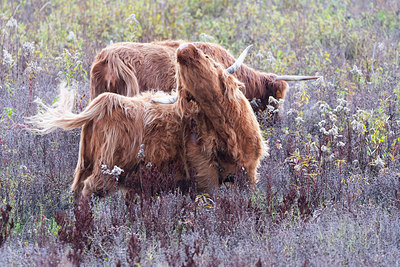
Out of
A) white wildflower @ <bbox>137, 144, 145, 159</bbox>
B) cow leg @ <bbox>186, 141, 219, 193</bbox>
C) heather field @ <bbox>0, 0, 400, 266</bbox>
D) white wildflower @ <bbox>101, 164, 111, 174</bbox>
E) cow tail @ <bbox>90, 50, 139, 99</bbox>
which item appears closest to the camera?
heather field @ <bbox>0, 0, 400, 266</bbox>

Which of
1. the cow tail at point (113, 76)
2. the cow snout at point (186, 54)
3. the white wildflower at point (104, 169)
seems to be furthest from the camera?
the cow tail at point (113, 76)

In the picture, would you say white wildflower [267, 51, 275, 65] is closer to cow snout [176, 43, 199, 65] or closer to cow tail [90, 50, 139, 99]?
cow tail [90, 50, 139, 99]

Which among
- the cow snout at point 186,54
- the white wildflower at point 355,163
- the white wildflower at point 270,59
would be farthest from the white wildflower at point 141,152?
the white wildflower at point 270,59

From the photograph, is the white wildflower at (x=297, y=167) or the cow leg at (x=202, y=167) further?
the white wildflower at (x=297, y=167)

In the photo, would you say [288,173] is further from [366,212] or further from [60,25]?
[60,25]

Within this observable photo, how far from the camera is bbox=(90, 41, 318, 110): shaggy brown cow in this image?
21.2ft

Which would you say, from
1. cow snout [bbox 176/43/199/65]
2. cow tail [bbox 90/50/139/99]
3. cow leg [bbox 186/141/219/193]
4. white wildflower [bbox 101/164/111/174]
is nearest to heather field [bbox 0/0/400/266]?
cow leg [bbox 186/141/219/193]

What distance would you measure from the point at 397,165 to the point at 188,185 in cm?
217

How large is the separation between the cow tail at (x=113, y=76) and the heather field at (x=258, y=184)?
69 cm

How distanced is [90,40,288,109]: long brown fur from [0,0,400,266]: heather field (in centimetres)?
39

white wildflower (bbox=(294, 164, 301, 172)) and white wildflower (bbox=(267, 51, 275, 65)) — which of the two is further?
white wildflower (bbox=(267, 51, 275, 65))

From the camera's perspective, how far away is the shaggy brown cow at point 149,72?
6461 mm

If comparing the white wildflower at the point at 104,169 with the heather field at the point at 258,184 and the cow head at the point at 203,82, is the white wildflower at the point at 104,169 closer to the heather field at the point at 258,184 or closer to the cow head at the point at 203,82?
the heather field at the point at 258,184

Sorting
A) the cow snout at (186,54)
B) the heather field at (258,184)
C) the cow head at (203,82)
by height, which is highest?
the cow snout at (186,54)
